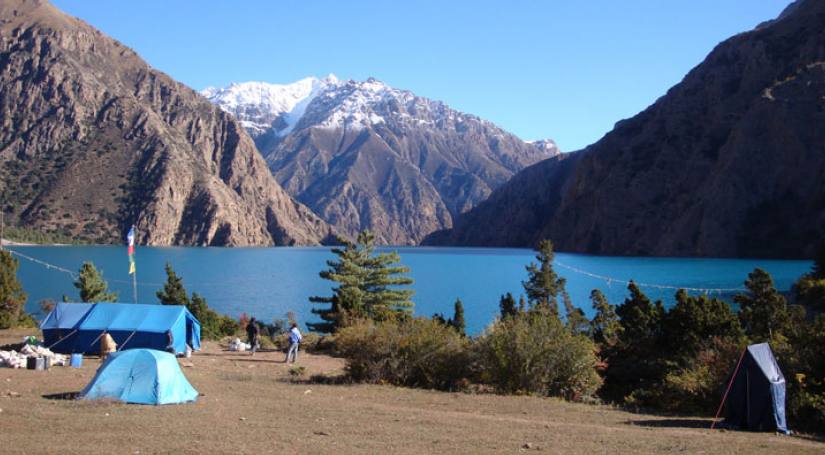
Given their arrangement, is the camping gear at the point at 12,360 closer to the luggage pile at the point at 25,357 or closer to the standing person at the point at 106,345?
the luggage pile at the point at 25,357

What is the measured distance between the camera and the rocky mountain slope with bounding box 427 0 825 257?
12862 centimetres

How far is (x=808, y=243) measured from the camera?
123625 mm

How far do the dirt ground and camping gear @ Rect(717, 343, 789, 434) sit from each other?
488 millimetres

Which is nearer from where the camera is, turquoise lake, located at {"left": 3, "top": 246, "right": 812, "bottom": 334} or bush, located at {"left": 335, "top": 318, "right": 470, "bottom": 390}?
bush, located at {"left": 335, "top": 318, "right": 470, "bottom": 390}

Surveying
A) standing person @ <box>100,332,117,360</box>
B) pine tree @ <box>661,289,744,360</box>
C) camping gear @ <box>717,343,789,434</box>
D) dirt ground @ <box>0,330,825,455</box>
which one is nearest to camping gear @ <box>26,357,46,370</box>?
dirt ground @ <box>0,330,825,455</box>

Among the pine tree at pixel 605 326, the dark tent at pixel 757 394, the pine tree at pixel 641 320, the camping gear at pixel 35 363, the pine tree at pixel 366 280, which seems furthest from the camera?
the pine tree at pixel 366 280

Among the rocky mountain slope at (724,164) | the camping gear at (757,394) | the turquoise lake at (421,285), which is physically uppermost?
the rocky mountain slope at (724,164)

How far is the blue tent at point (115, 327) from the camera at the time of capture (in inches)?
1013

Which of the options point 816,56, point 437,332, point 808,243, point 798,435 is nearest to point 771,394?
point 798,435

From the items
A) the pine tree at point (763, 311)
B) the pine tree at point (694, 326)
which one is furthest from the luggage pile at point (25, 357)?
the pine tree at point (763, 311)

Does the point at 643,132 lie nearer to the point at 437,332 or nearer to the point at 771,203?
the point at 771,203

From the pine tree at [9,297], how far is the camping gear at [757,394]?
107 ft

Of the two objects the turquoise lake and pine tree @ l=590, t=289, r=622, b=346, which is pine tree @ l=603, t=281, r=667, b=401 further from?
the turquoise lake

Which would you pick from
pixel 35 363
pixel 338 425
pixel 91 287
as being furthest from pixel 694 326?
pixel 91 287
